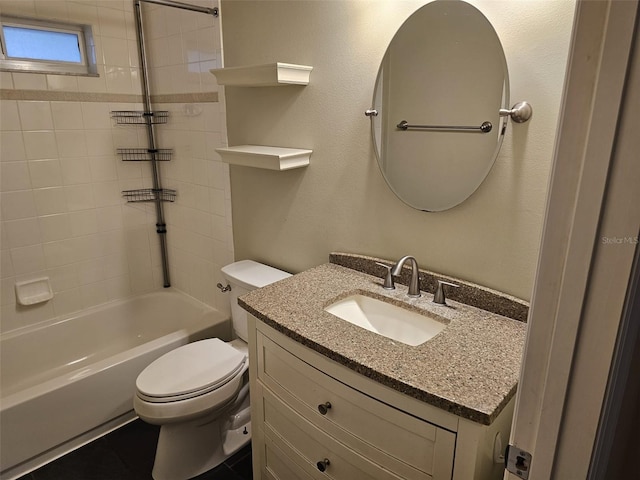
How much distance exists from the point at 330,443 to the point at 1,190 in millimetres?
2087

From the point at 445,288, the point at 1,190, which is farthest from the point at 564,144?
the point at 1,190

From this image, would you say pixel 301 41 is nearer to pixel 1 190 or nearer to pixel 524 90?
pixel 524 90

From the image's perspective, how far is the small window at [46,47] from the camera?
6.85 ft

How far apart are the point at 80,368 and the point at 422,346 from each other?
6.25 feet

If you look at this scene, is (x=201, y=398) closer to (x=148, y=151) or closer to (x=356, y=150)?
(x=356, y=150)

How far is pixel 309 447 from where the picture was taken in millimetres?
1277

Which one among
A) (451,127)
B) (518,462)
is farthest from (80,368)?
(518,462)

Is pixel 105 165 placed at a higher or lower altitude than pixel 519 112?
lower

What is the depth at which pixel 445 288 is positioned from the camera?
141 centimetres

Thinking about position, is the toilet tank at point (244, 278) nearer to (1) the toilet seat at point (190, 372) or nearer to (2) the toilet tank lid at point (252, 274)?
(2) the toilet tank lid at point (252, 274)

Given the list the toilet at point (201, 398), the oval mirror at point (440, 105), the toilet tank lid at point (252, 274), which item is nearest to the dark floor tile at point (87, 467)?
the toilet at point (201, 398)

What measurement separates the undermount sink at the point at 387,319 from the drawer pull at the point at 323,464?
40 cm

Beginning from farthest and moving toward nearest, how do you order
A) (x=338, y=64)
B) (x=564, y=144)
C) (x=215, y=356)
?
(x=215, y=356) → (x=338, y=64) → (x=564, y=144)

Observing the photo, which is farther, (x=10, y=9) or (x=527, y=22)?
(x=10, y=9)
